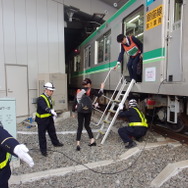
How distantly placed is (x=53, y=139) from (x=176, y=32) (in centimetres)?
342

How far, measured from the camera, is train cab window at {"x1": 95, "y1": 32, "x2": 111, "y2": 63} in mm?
6261

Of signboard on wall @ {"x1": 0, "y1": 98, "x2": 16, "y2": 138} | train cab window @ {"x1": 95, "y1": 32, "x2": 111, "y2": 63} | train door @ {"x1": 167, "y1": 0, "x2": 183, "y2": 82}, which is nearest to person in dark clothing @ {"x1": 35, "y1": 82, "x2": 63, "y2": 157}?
signboard on wall @ {"x1": 0, "y1": 98, "x2": 16, "y2": 138}

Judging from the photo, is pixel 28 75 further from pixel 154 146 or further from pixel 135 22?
pixel 154 146

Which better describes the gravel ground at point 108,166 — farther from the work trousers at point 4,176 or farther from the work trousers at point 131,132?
the work trousers at point 4,176

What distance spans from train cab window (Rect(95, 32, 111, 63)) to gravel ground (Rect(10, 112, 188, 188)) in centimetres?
309

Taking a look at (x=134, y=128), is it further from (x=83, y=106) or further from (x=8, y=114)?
(x=8, y=114)

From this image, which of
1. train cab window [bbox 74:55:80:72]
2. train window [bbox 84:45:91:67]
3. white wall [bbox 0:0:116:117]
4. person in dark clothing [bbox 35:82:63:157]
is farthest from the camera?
train cab window [bbox 74:55:80:72]

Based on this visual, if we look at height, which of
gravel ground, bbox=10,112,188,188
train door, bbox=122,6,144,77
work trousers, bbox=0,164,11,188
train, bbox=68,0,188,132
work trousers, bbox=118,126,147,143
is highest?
train door, bbox=122,6,144,77

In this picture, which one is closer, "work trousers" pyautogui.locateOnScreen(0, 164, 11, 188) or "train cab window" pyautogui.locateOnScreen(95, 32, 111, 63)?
"work trousers" pyautogui.locateOnScreen(0, 164, 11, 188)

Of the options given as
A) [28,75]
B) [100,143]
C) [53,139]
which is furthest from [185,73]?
[28,75]

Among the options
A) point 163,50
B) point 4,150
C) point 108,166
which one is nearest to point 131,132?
point 108,166

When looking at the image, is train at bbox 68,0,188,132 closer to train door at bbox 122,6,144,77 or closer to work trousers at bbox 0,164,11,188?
train door at bbox 122,6,144,77

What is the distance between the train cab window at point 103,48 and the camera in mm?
6261

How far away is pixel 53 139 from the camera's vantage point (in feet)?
14.2
